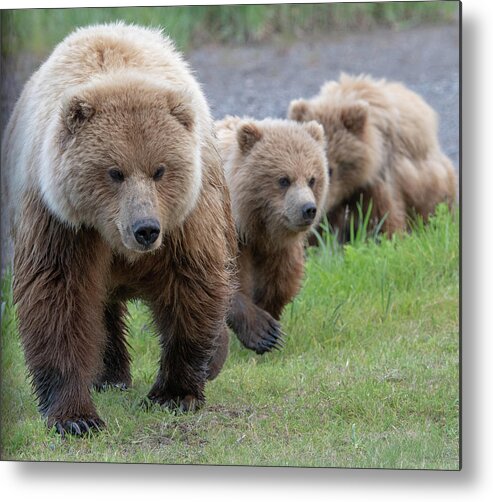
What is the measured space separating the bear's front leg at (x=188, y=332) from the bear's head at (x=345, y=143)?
1.96 m

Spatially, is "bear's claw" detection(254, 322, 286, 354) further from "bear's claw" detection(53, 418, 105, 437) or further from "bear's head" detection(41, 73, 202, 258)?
"bear's head" detection(41, 73, 202, 258)

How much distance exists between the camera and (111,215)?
14.4ft

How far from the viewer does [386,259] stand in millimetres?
5758

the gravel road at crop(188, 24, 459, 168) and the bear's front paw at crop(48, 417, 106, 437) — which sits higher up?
the gravel road at crop(188, 24, 459, 168)

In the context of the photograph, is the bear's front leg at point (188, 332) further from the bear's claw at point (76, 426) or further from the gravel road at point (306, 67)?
the gravel road at point (306, 67)

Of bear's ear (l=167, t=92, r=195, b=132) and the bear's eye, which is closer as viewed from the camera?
bear's ear (l=167, t=92, r=195, b=132)

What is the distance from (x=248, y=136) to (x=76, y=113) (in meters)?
1.47

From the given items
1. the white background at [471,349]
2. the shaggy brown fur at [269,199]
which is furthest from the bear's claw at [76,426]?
the shaggy brown fur at [269,199]

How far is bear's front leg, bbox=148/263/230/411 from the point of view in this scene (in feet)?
15.5

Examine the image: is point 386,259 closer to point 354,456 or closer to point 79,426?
point 354,456

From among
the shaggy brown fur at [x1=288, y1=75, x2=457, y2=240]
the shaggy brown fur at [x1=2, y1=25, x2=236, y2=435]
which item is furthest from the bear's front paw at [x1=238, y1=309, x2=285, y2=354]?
the shaggy brown fur at [x1=288, y1=75, x2=457, y2=240]

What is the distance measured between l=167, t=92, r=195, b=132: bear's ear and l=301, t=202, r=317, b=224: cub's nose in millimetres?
1126

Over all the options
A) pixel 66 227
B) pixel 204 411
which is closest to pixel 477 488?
pixel 204 411

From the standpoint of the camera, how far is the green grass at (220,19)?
500 centimetres
